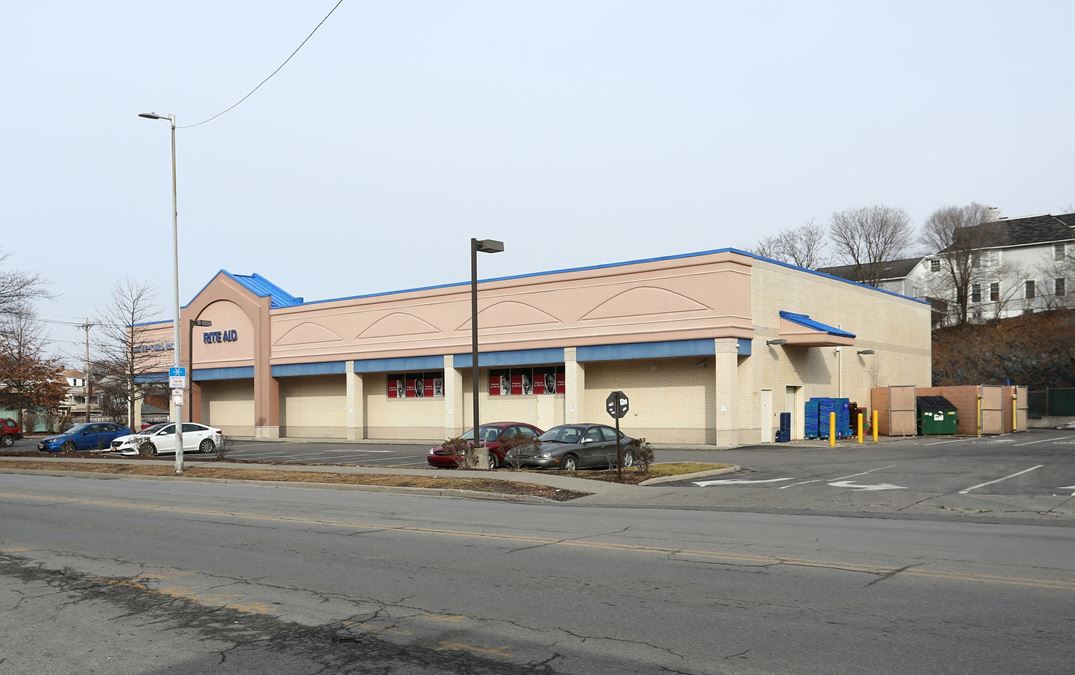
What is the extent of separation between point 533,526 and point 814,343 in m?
26.8

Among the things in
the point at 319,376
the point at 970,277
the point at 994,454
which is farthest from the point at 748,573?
the point at 970,277

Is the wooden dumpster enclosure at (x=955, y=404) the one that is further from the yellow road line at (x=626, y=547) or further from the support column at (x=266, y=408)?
the yellow road line at (x=626, y=547)

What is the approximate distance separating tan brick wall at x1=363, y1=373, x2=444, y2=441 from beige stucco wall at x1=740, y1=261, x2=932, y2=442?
649 inches

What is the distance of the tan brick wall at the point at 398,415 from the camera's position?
153ft

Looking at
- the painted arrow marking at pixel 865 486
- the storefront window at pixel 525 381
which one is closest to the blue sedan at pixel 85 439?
the storefront window at pixel 525 381

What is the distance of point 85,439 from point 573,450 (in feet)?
97.0

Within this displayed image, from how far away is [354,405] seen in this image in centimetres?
4897

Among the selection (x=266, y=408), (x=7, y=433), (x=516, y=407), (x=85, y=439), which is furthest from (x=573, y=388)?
(x=7, y=433)

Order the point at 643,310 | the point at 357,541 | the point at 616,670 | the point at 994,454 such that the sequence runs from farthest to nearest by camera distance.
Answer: the point at 643,310 → the point at 994,454 → the point at 357,541 → the point at 616,670

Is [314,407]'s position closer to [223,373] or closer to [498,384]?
[223,373]

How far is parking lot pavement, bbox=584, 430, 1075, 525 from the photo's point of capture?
55.2 ft

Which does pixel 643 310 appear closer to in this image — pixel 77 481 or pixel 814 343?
pixel 814 343

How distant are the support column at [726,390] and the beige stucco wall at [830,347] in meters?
0.71

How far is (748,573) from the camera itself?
9641mm
